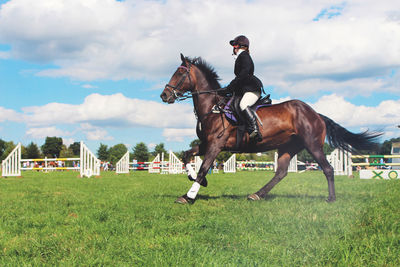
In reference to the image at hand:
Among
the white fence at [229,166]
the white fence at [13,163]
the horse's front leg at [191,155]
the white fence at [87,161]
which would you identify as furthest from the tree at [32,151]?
the horse's front leg at [191,155]

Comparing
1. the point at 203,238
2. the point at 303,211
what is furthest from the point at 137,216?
the point at 303,211

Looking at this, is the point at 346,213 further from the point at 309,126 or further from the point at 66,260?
the point at 66,260

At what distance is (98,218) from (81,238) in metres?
1.03

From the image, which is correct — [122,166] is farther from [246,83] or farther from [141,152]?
[141,152]

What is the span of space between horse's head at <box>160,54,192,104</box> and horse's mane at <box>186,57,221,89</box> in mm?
182

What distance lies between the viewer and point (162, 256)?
2.99 meters

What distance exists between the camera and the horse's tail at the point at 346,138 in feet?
26.1

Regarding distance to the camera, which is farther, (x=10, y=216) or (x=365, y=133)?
(x=365, y=133)

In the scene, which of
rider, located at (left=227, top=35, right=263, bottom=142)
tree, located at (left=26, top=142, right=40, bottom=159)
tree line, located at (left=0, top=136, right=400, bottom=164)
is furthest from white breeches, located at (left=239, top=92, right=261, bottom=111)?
tree, located at (left=26, top=142, right=40, bottom=159)

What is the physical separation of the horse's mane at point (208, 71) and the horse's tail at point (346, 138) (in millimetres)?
2655

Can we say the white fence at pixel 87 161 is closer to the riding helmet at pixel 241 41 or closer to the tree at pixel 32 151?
the riding helmet at pixel 241 41

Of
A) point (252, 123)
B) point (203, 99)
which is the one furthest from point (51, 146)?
point (252, 123)

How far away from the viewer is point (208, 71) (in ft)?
24.2

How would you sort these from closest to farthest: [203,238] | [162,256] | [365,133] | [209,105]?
[162,256]
[203,238]
[209,105]
[365,133]
